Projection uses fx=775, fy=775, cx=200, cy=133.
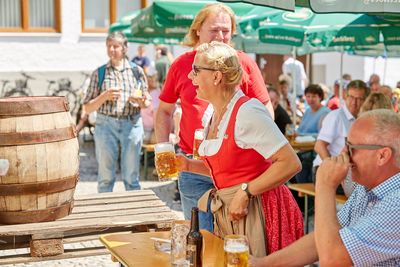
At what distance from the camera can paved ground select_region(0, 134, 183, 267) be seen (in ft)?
20.7

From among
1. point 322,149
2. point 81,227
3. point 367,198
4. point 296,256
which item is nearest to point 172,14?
point 322,149

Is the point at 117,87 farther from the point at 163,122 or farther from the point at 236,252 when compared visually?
the point at 236,252

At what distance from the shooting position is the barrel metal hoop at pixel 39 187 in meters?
4.25

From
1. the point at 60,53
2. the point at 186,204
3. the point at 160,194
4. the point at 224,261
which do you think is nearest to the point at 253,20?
the point at 160,194

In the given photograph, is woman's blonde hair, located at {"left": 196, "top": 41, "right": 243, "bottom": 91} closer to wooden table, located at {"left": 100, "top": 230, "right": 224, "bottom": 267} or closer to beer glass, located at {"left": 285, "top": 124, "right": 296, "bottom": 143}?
wooden table, located at {"left": 100, "top": 230, "right": 224, "bottom": 267}

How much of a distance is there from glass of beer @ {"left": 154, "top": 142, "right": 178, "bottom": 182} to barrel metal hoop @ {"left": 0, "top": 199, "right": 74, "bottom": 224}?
0.94 metres

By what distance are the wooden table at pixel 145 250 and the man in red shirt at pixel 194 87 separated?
987mm

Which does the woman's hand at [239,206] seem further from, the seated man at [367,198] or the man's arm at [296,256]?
the seated man at [367,198]

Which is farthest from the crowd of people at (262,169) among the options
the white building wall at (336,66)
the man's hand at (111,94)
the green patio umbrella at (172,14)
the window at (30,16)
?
the white building wall at (336,66)

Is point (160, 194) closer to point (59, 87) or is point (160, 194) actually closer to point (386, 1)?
point (386, 1)

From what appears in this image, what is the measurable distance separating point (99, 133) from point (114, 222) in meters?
2.83

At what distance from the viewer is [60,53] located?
1933cm

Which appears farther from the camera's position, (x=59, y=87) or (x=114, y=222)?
(x=59, y=87)

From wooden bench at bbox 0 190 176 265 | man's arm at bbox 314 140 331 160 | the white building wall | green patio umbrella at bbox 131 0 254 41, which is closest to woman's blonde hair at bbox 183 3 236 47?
wooden bench at bbox 0 190 176 265
